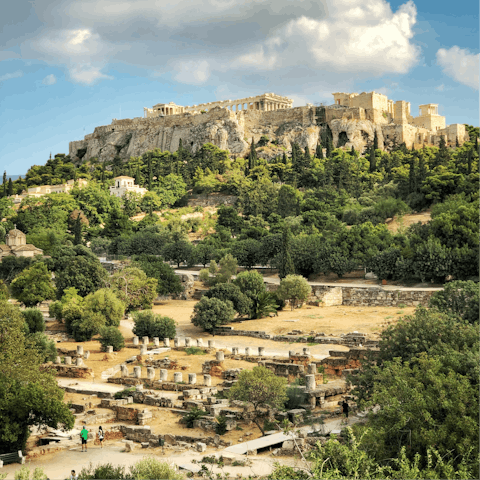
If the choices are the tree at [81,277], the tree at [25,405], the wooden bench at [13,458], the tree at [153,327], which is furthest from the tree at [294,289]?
the wooden bench at [13,458]

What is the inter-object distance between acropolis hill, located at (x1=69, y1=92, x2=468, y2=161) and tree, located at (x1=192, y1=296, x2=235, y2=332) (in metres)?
60.0

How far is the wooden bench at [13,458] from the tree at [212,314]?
70.5 ft

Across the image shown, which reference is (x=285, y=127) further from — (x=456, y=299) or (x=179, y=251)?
(x=456, y=299)

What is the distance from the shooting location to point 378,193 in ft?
232

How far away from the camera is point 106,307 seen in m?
40.0

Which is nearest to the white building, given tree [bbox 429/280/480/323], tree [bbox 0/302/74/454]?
tree [bbox 429/280/480/323]

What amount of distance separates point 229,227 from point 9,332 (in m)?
48.2

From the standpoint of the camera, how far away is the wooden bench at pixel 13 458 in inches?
690

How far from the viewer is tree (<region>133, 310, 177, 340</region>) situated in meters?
37.5

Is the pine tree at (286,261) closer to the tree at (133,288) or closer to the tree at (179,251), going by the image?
the tree at (133,288)

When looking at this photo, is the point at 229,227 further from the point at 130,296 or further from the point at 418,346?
the point at 418,346

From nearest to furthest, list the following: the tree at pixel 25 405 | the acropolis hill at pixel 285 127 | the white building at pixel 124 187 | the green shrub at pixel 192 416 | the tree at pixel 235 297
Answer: the tree at pixel 25 405, the green shrub at pixel 192 416, the tree at pixel 235 297, the white building at pixel 124 187, the acropolis hill at pixel 285 127

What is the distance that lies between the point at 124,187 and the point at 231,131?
21.7m

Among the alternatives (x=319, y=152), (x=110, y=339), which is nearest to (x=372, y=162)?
(x=319, y=152)
